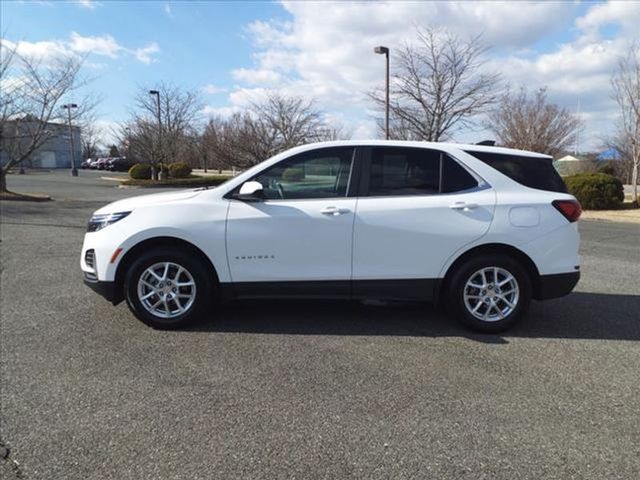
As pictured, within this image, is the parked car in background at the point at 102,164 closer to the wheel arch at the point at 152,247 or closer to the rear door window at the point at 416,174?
the wheel arch at the point at 152,247

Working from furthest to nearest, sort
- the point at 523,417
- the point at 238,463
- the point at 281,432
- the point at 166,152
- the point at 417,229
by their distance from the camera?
1. the point at 166,152
2. the point at 417,229
3. the point at 523,417
4. the point at 281,432
5. the point at 238,463

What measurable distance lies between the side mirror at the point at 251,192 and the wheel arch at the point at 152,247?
63cm

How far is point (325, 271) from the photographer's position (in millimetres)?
4531

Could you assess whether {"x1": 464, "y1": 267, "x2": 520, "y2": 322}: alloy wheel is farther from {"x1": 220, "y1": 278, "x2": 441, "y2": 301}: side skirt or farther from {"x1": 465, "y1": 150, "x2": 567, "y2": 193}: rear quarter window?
{"x1": 465, "y1": 150, "x2": 567, "y2": 193}: rear quarter window

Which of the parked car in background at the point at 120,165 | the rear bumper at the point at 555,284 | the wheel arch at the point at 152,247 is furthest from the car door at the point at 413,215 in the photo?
the parked car in background at the point at 120,165

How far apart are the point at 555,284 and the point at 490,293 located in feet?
1.99

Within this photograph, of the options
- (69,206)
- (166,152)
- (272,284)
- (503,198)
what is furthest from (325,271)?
(166,152)

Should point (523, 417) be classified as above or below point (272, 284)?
below

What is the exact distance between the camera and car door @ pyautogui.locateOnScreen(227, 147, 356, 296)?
446cm

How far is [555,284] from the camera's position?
14.9ft

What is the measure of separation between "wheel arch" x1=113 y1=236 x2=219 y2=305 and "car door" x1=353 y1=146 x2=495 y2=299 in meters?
1.34

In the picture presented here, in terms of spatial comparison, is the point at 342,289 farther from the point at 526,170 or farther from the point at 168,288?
the point at 526,170

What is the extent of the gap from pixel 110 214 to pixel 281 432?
2.82 metres

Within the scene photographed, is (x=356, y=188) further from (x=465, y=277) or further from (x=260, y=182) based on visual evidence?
(x=465, y=277)
